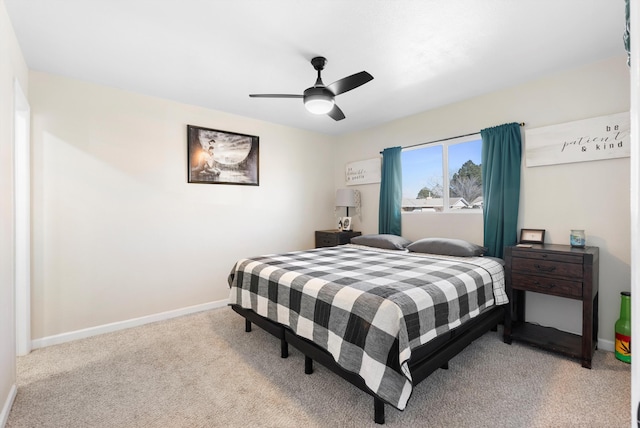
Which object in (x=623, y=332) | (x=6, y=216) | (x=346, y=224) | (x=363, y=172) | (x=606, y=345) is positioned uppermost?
(x=363, y=172)

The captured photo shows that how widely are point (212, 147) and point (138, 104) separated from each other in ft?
2.93

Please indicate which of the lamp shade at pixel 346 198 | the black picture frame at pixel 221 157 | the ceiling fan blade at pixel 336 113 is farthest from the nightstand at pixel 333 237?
the ceiling fan blade at pixel 336 113

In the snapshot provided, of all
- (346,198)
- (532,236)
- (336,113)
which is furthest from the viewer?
(346,198)

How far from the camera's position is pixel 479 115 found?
11.4ft

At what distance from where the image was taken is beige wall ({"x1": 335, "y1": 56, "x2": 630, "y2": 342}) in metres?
2.63

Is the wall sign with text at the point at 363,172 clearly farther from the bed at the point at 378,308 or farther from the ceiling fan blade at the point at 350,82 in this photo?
the ceiling fan blade at the point at 350,82

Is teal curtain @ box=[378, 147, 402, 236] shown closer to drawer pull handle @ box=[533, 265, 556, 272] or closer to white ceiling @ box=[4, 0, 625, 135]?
white ceiling @ box=[4, 0, 625, 135]

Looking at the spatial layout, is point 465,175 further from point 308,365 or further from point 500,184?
point 308,365

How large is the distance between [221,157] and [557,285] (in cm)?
378

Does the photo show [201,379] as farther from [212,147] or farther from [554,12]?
[554,12]

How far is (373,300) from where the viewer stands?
1.88 metres

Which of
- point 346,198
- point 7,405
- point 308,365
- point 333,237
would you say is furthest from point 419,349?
point 346,198

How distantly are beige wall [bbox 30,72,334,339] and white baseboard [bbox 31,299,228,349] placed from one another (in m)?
0.05

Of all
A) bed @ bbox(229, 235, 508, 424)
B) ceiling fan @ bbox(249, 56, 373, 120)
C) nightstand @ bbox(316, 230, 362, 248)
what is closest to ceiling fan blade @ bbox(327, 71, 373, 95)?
ceiling fan @ bbox(249, 56, 373, 120)
